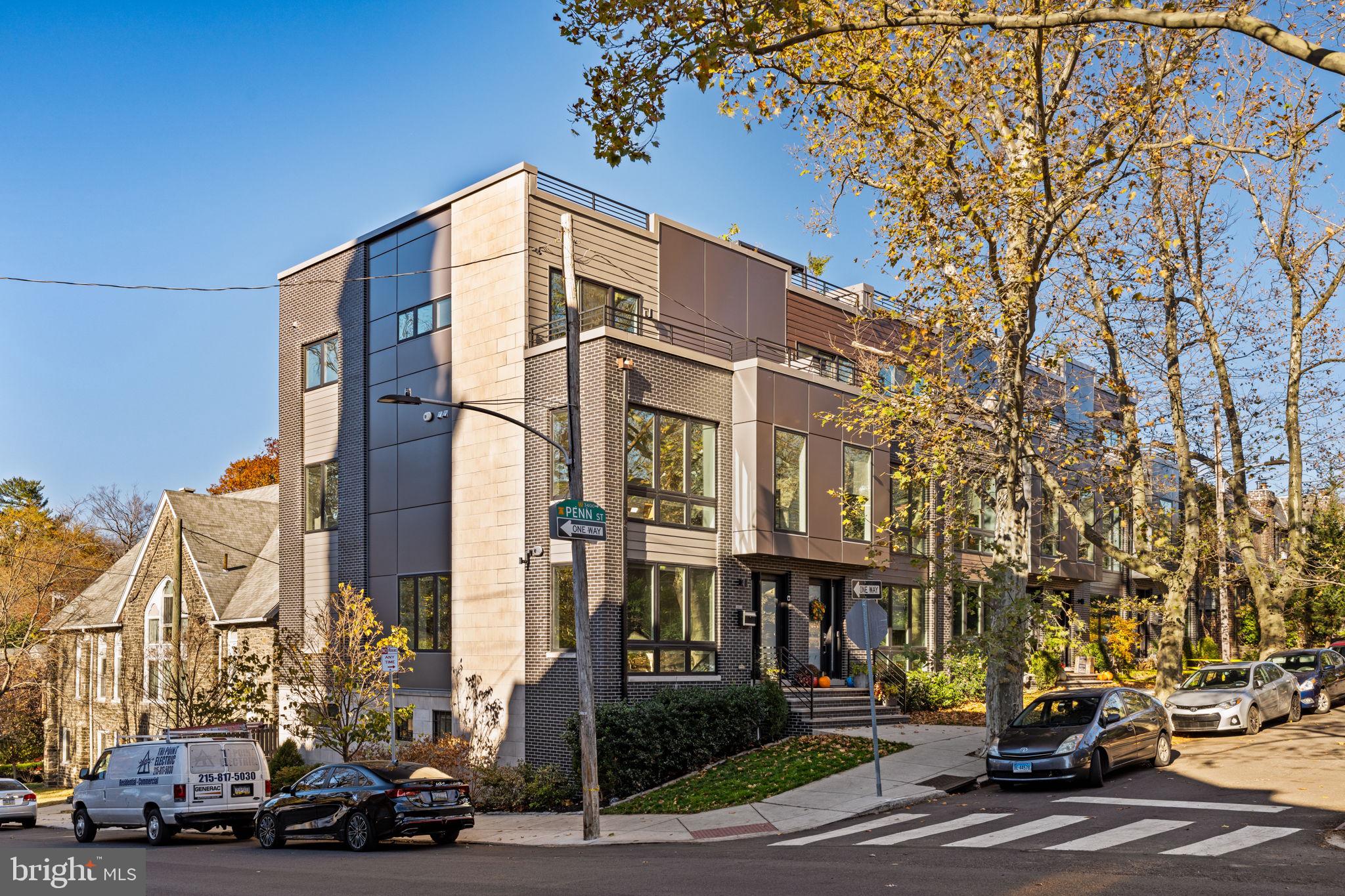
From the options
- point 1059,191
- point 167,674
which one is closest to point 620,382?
point 1059,191

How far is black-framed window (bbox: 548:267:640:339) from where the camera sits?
82.9 feet

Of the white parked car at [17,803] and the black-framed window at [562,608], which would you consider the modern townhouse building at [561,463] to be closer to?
the black-framed window at [562,608]

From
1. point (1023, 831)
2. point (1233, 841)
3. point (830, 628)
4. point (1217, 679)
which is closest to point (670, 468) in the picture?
point (830, 628)

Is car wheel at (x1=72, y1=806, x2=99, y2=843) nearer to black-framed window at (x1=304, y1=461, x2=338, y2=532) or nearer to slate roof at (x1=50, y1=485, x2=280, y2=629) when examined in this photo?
black-framed window at (x1=304, y1=461, x2=338, y2=532)

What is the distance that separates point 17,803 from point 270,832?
13.5m

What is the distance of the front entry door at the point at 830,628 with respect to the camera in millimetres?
27891

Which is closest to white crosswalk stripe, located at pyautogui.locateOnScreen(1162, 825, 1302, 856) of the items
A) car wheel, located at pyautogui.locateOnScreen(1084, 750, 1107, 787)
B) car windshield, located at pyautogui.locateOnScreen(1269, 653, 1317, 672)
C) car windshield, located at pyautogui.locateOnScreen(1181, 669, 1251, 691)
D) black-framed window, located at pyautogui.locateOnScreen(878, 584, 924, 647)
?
car wheel, located at pyautogui.locateOnScreen(1084, 750, 1107, 787)

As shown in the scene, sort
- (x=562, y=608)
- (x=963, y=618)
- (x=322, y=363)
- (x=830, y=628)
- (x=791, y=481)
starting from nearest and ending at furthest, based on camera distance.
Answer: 1. (x=562, y=608)
2. (x=791, y=481)
3. (x=830, y=628)
4. (x=322, y=363)
5. (x=963, y=618)

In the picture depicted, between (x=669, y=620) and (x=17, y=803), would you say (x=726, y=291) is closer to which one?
(x=669, y=620)

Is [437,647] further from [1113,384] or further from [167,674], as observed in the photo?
[1113,384]

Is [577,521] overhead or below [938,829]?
overhead

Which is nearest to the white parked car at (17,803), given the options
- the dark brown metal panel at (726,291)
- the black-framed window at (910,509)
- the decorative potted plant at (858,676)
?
the decorative potted plant at (858,676)

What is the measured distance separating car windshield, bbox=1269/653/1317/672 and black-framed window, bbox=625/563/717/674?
1404cm

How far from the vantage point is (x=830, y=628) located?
1106 inches
